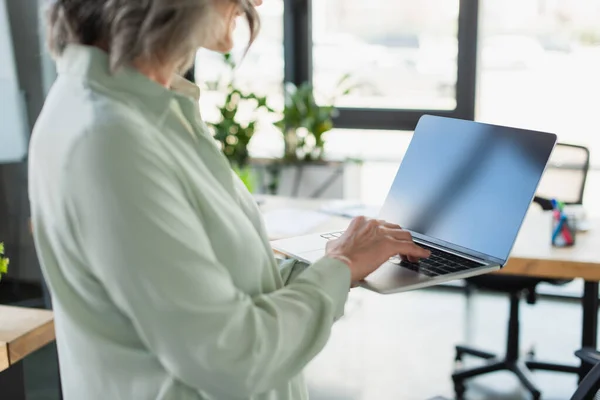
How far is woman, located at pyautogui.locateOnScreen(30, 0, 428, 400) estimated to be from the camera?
71 cm

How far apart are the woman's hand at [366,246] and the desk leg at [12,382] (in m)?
1.05

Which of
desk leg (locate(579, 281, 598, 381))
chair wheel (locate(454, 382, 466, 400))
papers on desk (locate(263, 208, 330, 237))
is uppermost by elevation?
papers on desk (locate(263, 208, 330, 237))

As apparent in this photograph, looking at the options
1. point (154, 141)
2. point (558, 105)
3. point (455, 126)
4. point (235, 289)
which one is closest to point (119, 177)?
point (154, 141)

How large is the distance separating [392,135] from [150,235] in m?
3.49

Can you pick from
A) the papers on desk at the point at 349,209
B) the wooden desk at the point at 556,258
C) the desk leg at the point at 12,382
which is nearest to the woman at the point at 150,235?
the desk leg at the point at 12,382

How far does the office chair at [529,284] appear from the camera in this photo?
2801 mm

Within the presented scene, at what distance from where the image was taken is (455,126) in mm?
1627

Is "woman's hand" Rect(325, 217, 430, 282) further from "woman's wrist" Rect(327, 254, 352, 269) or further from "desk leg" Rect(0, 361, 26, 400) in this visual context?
"desk leg" Rect(0, 361, 26, 400)

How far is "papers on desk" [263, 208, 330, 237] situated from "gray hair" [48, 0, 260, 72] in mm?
1755

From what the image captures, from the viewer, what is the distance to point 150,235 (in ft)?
2.31

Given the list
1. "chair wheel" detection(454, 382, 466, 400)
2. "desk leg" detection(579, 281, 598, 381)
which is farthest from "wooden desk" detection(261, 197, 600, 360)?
"chair wheel" detection(454, 382, 466, 400)

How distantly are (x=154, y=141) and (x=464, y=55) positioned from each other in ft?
10.9

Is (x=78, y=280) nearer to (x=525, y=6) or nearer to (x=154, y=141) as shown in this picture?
(x=154, y=141)

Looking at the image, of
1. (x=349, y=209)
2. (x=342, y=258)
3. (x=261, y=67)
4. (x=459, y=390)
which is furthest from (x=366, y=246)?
(x=261, y=67)
